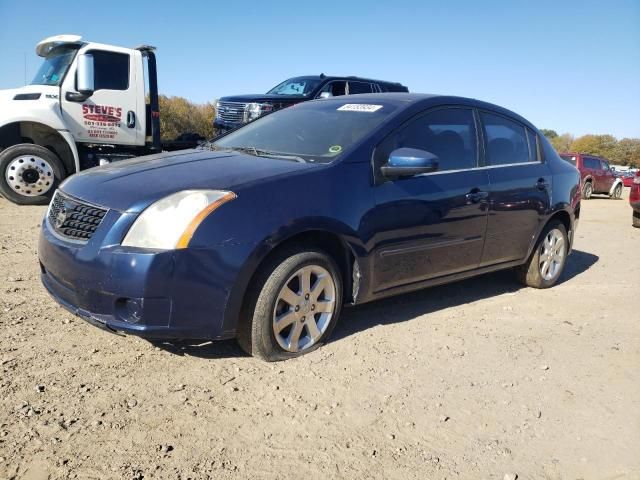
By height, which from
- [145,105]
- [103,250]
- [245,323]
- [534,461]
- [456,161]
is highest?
[145,105]

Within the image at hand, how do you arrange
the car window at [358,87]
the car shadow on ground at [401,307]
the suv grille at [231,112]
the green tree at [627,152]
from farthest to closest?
the green tree at [627,152] → the car window at [358,87] → the suv grille at [231,112] → the car shadow on ground at [401,307]

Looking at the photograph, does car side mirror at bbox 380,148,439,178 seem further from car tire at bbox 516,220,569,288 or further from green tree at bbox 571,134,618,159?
green tree at bbox 571,134,618,159

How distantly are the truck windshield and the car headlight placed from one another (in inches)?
262

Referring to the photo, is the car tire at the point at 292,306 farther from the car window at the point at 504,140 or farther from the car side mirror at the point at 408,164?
the car window at the point at 504,140

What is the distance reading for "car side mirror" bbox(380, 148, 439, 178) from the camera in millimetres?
3518

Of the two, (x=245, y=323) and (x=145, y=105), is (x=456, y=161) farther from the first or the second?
(x=145, y=105)

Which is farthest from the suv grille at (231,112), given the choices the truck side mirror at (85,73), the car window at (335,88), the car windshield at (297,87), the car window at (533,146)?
the car window at (533,146)

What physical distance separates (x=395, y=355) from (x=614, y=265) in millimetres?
4626

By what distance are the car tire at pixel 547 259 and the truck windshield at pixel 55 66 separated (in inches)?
286

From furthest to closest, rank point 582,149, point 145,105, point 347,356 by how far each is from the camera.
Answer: point 582,149
point 145,105
point 347,356

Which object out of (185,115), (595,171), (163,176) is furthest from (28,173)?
(185,115)

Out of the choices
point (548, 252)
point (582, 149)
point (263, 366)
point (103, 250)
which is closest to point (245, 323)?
point (263, 366)

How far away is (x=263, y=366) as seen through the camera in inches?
122

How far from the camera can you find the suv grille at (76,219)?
2916 mm
